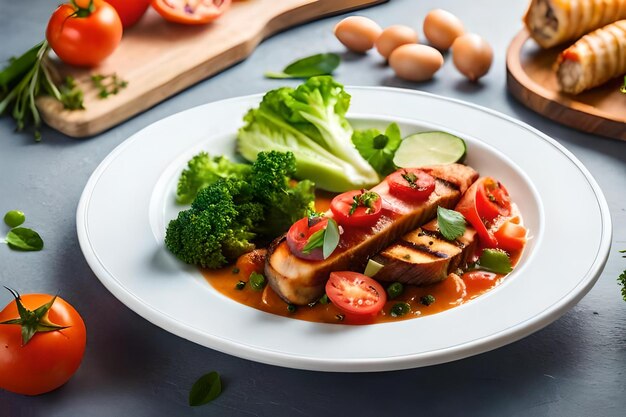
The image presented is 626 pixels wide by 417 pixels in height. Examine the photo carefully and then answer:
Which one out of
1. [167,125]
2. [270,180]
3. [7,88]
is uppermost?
[270,180]

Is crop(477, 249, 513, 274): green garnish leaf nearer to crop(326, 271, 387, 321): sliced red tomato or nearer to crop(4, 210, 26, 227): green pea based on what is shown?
crop(326, 271, 387, 321): sliced red tomato

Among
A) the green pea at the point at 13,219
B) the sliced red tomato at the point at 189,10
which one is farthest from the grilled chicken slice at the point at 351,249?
the sliced red tomato at the point at 189,10

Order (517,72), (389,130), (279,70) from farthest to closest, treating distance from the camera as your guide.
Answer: (279,70)
(517,72)
(389,130)

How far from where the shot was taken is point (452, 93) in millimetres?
5605

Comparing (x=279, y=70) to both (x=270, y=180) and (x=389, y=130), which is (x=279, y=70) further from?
(x=270, y=180)

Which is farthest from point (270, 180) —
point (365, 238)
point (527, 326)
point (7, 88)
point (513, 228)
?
point (7, 88)

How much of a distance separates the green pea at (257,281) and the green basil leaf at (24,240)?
1.28 metres

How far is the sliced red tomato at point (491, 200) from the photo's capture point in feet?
13.3

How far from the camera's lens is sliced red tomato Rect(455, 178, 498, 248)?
391 centimetres

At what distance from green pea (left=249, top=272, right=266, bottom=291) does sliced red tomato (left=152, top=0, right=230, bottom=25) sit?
3.01m

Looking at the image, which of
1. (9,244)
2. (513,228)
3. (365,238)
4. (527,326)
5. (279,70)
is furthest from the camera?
(279,70)

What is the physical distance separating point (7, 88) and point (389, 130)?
270 cm

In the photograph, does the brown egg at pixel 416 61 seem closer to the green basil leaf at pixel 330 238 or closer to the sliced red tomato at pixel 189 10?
the sliced red tomato at pixel 189 10

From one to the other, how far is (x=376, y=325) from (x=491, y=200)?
3.81 feet
